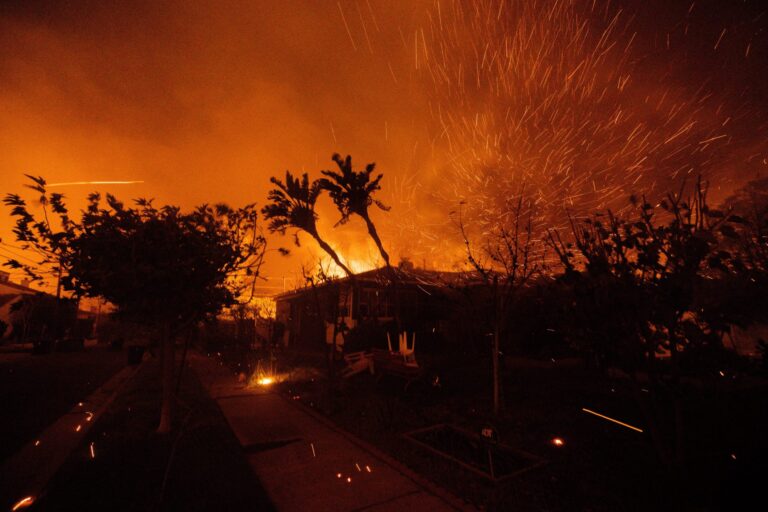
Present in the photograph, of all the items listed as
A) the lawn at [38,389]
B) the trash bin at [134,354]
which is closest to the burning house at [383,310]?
the trash bin at [134,354]

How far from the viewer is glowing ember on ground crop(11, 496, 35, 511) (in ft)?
14.5

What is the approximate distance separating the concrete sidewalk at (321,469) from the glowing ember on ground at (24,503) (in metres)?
2.63

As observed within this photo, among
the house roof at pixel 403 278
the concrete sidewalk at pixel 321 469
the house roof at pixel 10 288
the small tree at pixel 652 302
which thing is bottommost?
the concrete sidewalk at pixel 321 469

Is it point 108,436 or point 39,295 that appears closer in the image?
point 39,295

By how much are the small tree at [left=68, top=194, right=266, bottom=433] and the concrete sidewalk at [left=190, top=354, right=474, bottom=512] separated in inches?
84.0

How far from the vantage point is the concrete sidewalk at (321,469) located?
4536 millimetres

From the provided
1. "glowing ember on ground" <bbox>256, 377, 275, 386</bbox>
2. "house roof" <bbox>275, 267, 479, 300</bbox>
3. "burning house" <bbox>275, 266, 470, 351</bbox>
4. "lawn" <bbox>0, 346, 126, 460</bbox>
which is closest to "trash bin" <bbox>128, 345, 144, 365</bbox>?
"lawn" <bbox>0, 346, 126, 460</bbox>

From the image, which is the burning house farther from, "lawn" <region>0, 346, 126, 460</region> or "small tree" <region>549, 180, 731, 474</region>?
"small tree" <region>549, 180, 731, 474</region>

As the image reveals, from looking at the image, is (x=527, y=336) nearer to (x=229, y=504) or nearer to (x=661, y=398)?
(x=661, y=398)

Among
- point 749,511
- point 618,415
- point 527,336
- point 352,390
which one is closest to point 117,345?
point 352,390

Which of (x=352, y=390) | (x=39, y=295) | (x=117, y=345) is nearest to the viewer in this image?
(x=39, y=295)

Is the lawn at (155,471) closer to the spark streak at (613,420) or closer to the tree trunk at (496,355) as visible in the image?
the tree trunk at (496,355)

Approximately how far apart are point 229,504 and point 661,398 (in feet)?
30.8

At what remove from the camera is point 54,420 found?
8.29 metres
